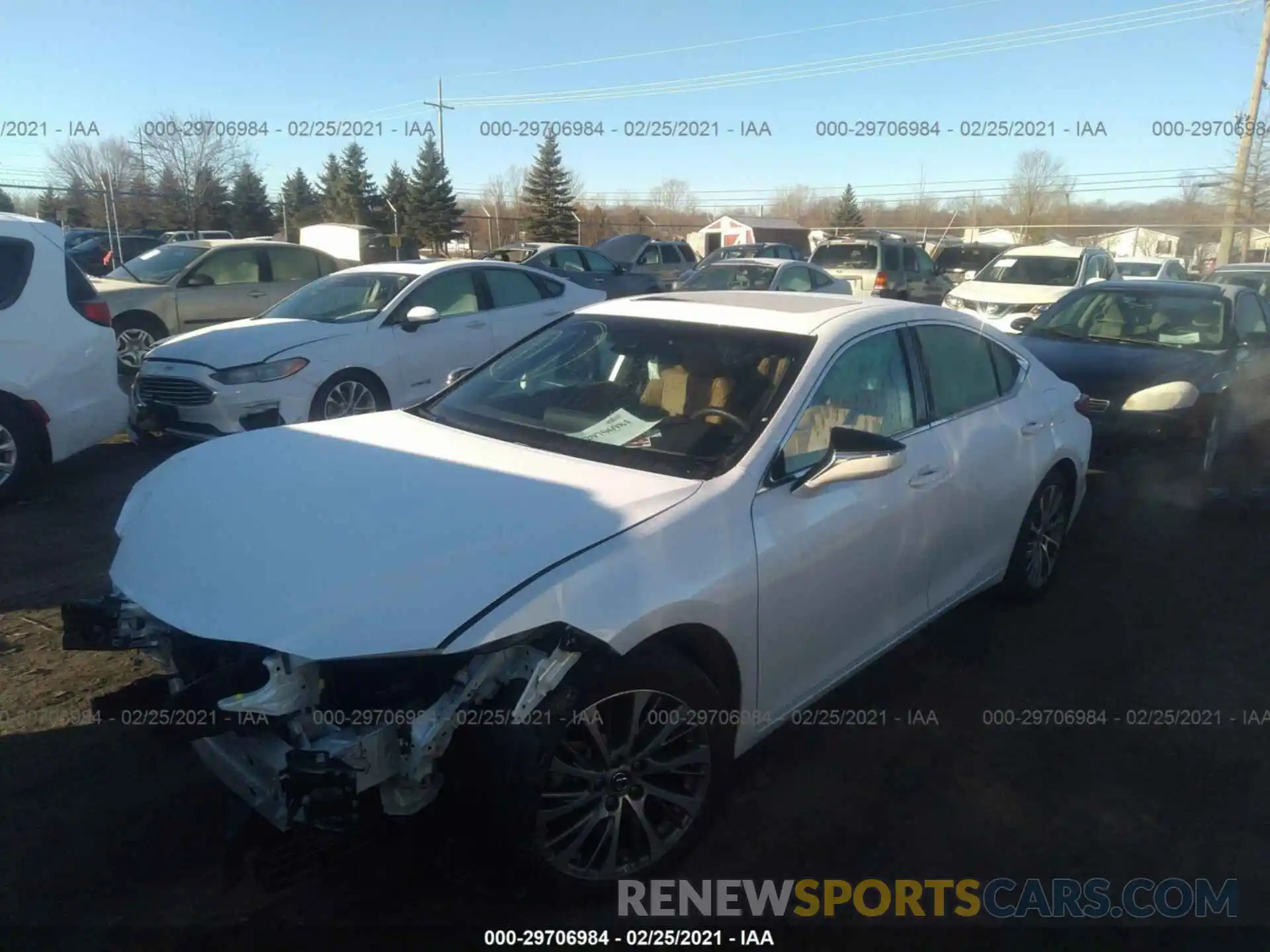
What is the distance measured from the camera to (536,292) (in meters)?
9.55

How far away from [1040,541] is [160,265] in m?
11.5

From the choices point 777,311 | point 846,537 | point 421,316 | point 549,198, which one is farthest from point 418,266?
point 549,198

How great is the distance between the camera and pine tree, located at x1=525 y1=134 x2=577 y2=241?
158ft

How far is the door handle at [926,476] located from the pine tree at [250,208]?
153ft

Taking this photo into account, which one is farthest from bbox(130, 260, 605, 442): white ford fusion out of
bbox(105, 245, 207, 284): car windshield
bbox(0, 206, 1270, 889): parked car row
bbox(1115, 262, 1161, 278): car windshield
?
bbox(1115, 262, 1161, 278): car windshield

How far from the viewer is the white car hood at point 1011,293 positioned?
46.4 feet

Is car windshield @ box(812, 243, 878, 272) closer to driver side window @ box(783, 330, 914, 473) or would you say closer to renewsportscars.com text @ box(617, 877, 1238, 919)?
driver side window @ box(783, 330, 914, 473)

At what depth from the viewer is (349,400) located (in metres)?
7.82

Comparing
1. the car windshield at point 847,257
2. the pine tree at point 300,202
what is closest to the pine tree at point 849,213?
the pine tree at point 300,202

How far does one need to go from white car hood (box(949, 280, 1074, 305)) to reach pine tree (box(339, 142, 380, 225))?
44667 millimetres

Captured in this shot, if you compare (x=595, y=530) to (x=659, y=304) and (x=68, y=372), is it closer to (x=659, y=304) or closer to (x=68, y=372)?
(x=659, y=304)

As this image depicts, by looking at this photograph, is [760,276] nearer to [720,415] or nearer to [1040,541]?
[1040,541]

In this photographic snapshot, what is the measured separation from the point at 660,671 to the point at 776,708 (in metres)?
0.74

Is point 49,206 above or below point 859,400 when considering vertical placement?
above
